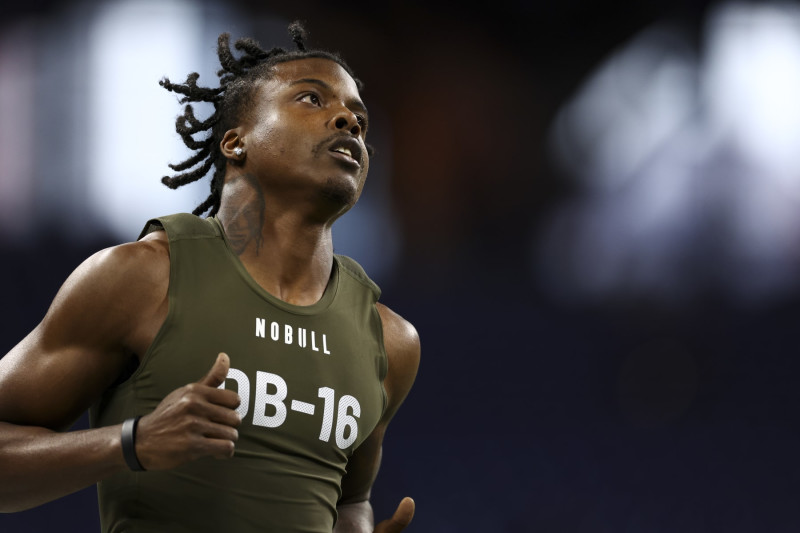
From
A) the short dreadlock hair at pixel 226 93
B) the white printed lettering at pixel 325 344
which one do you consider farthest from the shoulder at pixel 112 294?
the short dreadlock hair at pixel 226 93

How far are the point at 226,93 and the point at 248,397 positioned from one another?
67cm

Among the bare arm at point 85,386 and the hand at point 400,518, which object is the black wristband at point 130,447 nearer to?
the bare arm at point 85,386

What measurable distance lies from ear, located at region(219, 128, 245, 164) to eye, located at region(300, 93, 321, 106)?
5.4 inches

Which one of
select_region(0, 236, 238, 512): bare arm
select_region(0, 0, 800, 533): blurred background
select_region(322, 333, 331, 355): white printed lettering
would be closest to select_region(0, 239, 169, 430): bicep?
select_region(0, 236, 238, 512): bare arm

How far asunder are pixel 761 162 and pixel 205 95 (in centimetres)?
224

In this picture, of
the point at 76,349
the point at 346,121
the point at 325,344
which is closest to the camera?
the point at 76,349

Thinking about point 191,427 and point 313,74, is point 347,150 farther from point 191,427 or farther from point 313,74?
point 191,427

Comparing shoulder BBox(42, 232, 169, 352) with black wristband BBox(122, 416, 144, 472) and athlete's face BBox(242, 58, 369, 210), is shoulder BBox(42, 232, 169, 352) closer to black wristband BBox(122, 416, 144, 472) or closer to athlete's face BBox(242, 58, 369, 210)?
black wristband BBox(122, 416, 144, 472)

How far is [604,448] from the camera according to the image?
3.13 metres

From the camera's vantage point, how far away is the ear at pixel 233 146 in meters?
1.70

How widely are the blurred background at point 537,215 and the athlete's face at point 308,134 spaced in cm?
132

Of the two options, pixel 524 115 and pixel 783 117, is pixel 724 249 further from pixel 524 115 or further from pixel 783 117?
pixel 524 115

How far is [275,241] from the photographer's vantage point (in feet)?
5.35

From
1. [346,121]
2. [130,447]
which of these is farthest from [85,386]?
[346,121]
